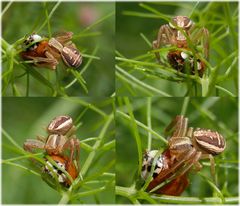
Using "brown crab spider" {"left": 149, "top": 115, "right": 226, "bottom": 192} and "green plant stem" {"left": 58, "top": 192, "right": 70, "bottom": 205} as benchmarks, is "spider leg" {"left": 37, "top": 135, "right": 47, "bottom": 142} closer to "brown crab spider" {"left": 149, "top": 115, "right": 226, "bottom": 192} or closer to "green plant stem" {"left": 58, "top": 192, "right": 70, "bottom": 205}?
"green plant stem" {"left": 58, "top": 192, "right": 70, "bottom": 205}

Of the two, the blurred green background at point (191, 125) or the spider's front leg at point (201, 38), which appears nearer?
the spider's front leg at point (201, 38)

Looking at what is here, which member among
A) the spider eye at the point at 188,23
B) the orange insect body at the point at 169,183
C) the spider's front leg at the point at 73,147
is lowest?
the orange insect body at the point at 169,183

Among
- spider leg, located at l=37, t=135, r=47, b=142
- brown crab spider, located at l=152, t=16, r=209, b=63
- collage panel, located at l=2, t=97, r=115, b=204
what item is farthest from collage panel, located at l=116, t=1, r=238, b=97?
spider leg, located at l=37, t=135, r=47, b=142

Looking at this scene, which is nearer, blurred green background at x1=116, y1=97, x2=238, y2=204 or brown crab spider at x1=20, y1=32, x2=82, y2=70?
brown crab spider at x1=20, y1=32, x2=82, y2=70

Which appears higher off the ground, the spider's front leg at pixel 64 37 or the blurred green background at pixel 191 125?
the spider's front leg at pixel 64 37

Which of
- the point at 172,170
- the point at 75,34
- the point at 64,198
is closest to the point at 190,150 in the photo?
the point at 172,170

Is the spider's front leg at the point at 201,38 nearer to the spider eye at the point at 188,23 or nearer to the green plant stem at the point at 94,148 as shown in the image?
the spider eye at the point at 188,23

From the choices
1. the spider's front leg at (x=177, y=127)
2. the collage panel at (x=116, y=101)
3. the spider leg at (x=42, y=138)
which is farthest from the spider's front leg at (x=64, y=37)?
the spider's front leg at (x=177, y=127)
